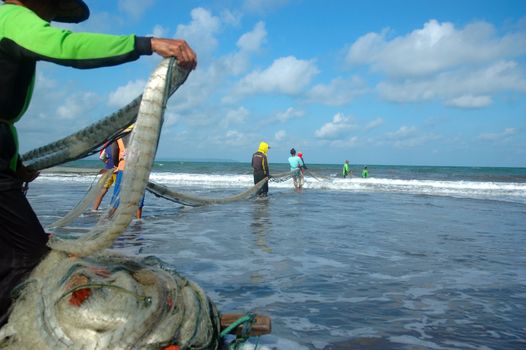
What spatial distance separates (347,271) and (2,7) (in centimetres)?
449

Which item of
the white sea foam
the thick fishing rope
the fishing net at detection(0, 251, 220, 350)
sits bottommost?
the white sea foam

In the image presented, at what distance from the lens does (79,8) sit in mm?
2211

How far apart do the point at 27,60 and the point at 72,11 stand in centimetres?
57

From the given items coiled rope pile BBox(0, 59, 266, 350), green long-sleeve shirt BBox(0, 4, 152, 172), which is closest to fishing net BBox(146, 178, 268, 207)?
coiled rope pile BBox(0, 59, 266, 350)

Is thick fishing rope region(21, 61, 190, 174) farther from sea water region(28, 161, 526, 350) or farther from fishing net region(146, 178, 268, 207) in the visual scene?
fishing net region(146, 178, 268, 207)

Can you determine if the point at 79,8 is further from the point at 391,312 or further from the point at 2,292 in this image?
the point at 391,312

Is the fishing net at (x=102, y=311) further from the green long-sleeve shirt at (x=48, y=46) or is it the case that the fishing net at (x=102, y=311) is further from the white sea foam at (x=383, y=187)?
the white sea foam at (x=383, y=187)

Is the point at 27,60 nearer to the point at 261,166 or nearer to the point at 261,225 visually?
the point at 261,225

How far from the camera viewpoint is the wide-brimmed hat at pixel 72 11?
2.15 meters

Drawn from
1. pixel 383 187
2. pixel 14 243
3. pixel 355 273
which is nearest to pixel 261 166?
pixel 355 273

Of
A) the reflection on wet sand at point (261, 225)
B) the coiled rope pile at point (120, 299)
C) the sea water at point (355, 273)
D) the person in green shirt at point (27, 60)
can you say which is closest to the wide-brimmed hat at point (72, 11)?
the person in green shirt at point (27, 60)

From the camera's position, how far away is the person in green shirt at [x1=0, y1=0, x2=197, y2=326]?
1635 millimetres

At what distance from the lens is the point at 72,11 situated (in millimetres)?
2221

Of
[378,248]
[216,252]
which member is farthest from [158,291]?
[378,248]
